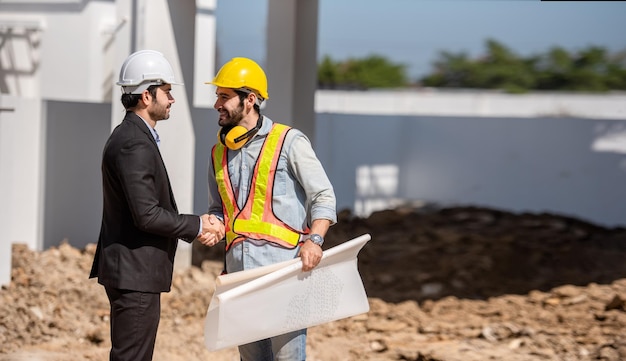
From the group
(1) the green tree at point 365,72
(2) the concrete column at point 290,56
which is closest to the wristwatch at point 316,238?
(2) the concrete column at point 290,56

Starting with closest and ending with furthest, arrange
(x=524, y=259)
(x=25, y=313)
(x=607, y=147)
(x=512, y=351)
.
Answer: (x=512, y=351)
(x=25, y=313)
(x=524, y=259)
(x=607, y=147)

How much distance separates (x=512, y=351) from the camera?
6.80m

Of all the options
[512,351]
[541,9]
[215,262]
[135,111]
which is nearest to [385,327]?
[512,351]

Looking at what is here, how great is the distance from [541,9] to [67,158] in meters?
38.8

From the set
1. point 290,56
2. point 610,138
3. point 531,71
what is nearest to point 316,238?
point 290,56

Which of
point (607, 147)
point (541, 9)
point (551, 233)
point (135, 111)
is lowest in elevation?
point (551, 233)

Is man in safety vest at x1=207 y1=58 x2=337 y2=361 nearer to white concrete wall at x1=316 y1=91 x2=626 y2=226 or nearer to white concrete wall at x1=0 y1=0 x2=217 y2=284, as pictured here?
white concrete wall at x1=0 y1=0 x2=217 y2=284

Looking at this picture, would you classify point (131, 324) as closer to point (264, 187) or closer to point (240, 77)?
point (264, 187)

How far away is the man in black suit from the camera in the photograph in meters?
4.11

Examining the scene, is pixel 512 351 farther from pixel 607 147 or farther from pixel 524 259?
pixel 607 147

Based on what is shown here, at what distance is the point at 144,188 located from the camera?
13.4ft

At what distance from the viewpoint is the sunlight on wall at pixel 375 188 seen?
16156mm

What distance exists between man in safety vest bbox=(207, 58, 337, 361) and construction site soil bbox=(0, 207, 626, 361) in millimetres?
2485

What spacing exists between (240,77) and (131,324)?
1.21 m
